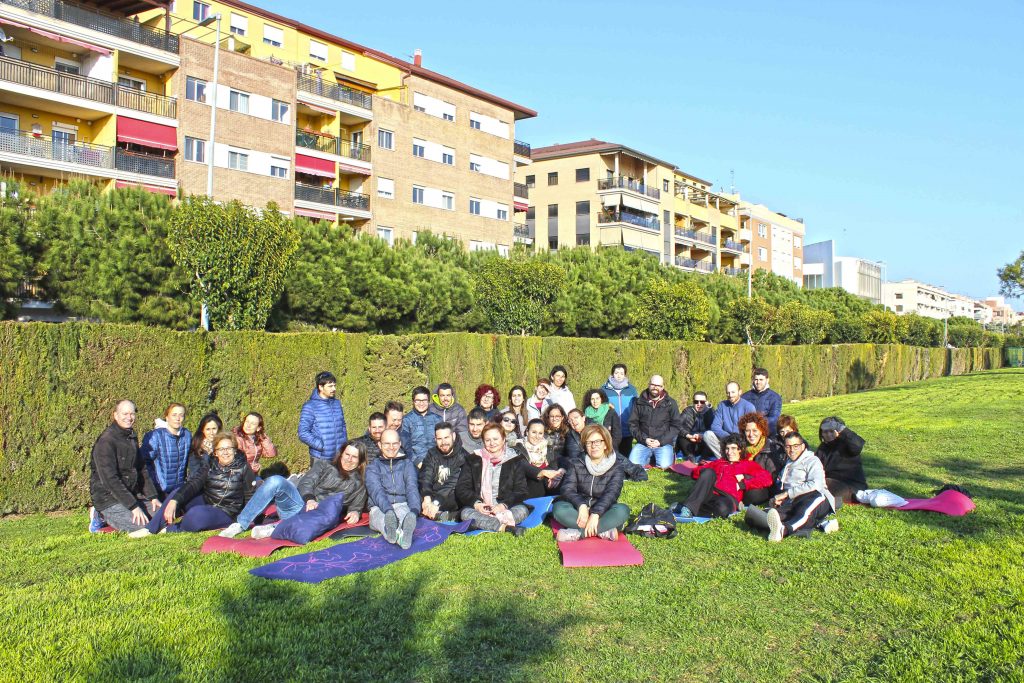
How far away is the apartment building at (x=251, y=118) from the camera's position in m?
30.1

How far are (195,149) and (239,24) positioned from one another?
9677 mm

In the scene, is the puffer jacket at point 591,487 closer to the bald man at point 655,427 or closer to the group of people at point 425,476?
the group of people at point 425,476

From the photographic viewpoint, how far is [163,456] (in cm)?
961

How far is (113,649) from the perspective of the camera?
5.26 m

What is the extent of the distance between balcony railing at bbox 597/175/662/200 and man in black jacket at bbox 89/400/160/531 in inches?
2155

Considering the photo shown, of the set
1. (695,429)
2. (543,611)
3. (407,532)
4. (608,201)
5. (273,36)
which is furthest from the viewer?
(608,201)

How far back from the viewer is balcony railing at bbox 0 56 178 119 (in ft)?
94.9

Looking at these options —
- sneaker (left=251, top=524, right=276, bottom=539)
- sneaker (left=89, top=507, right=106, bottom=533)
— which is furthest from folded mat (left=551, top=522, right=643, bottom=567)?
sneaker (left=89, top=507, right=106, bottom=533)

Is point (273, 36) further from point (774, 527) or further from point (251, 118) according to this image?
point (774, 527)

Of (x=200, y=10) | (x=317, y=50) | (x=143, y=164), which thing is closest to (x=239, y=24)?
(x=200, y=10)

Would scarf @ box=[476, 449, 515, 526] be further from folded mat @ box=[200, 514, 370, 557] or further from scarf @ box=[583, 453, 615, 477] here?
folded mat @ box=[200, 514, 370, 557]

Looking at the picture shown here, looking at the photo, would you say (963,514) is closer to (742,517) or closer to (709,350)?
(742,517)

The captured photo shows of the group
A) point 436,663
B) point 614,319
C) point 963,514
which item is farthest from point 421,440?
point 614,319

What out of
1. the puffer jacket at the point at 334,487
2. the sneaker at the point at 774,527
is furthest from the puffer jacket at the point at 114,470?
the sneaker at the point at 774,527
